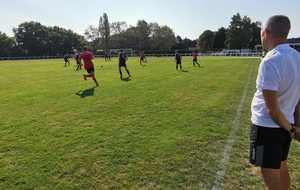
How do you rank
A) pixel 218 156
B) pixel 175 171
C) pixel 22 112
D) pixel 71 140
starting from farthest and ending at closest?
pixel 22 112
pixel 71 140
pixel 218 156
pixel 175 171

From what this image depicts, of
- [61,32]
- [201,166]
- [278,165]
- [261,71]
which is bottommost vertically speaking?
[201,166]

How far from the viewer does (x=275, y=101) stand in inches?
82.0

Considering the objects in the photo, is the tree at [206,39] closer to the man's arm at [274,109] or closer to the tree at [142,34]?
the tree at [142,34]

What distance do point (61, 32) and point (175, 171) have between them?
106 m

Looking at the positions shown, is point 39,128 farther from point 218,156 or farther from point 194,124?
point 218,156

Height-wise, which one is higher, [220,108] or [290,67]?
[290,67]

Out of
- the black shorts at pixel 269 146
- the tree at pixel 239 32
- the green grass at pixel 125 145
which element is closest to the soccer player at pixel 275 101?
the black shorts at pixel 269 146

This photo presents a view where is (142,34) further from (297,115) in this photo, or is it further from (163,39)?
(297,115)

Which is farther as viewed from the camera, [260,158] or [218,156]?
[218,156]

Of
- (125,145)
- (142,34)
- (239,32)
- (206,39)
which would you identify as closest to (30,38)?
(142,34)

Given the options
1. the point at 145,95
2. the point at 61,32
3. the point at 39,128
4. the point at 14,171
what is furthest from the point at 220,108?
the point at 61,32

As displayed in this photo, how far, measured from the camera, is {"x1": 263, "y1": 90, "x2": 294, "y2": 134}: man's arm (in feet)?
6.77

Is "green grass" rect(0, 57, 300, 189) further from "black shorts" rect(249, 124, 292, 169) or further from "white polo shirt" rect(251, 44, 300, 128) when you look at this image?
"white polo shirt" rect(251, 44, 300, 128)

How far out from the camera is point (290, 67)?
2057 millimetres
